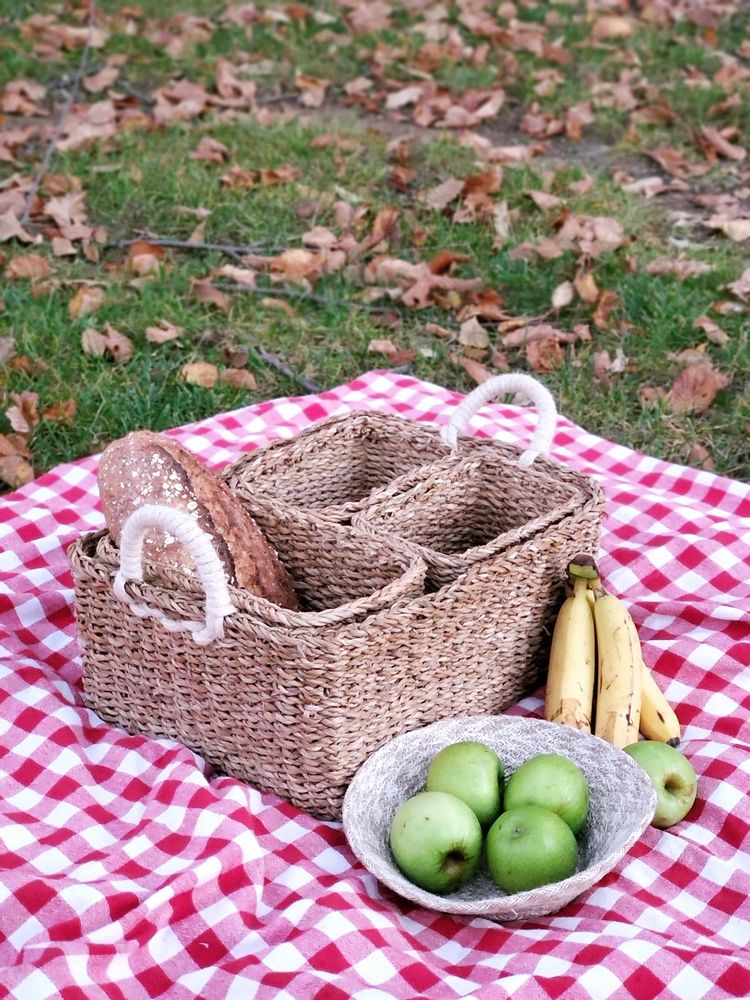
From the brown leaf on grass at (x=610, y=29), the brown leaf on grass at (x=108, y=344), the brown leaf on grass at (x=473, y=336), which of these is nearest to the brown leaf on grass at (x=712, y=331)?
the brown leaf on grass at (x=473, y=336)

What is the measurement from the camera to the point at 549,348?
423 centimetres

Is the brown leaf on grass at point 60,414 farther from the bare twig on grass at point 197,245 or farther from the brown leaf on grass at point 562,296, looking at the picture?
the brown leaf on grass at point 562,296

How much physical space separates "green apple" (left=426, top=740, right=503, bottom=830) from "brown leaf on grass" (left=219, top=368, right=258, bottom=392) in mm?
2056

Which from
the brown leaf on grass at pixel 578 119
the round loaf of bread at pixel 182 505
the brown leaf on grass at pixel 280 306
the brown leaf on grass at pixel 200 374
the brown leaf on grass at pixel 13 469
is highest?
the round loaf of bread at pixel 182 505

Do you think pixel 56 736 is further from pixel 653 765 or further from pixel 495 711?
pixel 653 765

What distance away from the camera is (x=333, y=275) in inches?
188

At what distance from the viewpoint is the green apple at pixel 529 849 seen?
2.04 meters

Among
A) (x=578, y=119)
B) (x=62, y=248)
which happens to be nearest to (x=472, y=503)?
(x=62, y=248)

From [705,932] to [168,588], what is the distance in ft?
3.54

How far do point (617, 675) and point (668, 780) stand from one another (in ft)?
0.76

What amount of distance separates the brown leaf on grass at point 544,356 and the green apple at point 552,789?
2193mm

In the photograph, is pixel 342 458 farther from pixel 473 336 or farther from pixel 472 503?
pixel 473 336

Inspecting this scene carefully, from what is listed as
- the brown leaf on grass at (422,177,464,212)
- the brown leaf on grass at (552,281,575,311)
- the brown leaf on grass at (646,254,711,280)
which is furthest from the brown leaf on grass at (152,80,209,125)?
the brown leaf on grass at (646,254,711,280)

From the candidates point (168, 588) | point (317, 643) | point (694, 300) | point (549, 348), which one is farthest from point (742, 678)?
point (694, 300)
